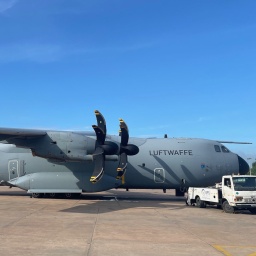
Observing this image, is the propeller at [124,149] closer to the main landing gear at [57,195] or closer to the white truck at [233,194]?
the white truck at [233,194]

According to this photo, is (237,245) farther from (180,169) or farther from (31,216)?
(180,169)

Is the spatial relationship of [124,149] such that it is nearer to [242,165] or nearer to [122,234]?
Answer: [242,165]

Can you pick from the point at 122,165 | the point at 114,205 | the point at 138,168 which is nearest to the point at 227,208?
the point at 122,165

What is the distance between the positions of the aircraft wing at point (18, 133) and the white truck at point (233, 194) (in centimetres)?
1000

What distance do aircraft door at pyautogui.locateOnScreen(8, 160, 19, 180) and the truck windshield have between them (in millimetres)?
14577

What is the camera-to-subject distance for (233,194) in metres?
17.2

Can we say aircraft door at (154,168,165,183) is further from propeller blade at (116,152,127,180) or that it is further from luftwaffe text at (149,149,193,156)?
propeller blade at (116,152,127,180)

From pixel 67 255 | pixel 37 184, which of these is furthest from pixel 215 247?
pixel 37 184

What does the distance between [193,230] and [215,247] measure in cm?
278

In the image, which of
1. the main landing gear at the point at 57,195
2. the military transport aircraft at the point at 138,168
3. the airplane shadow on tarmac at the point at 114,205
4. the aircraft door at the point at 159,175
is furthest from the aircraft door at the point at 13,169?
the aircraft door at the point at 159,175

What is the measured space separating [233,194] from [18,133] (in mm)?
11868

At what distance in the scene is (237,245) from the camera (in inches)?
376

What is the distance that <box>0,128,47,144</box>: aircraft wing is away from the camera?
61.3 feet

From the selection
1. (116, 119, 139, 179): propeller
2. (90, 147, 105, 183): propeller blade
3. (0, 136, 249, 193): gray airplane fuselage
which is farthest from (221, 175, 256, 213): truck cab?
(90, 147, 105, 183): propeller blade
